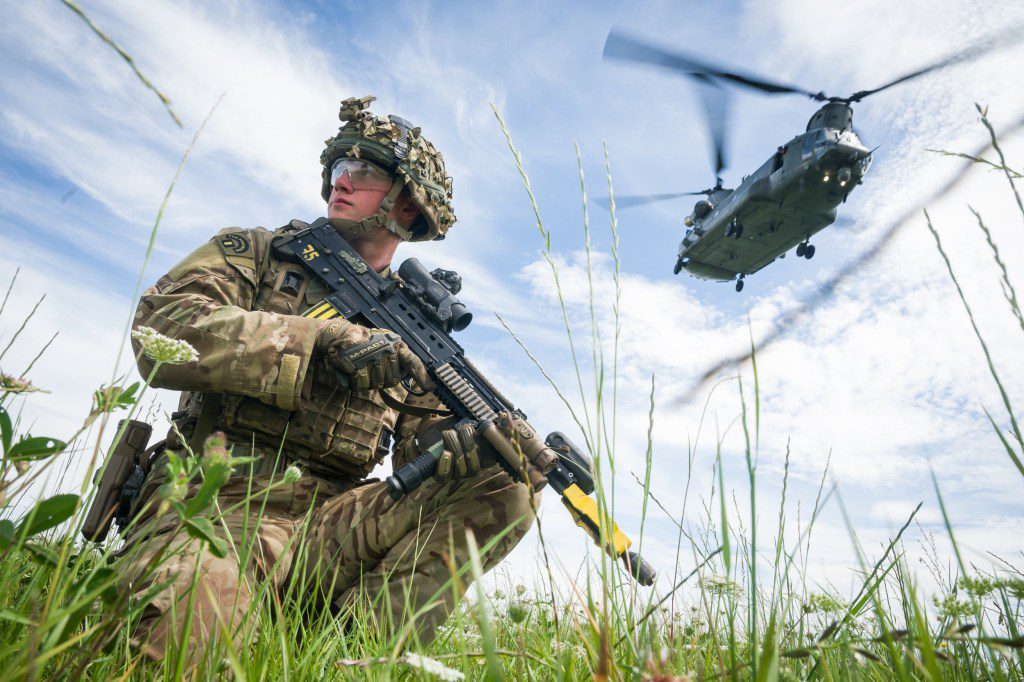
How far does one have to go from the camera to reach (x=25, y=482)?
923 mm

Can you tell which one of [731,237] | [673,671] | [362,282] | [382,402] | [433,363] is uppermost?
[731,237]

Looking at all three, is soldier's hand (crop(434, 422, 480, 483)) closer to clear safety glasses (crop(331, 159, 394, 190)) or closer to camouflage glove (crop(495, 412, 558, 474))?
camouflage glove (crop(495, 412, 558, 474))

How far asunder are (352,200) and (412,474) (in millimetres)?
2015

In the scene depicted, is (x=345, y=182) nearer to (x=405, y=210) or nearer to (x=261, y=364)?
(x=405, y=210)

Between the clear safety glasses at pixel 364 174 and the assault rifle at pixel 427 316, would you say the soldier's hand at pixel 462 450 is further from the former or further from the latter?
the clear safety glasses at pixel 364 174

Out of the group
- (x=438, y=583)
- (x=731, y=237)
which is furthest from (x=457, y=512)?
(x=731, y=237)

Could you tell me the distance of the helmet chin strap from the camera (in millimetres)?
3840

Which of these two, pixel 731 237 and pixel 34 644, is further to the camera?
pixel 731 237

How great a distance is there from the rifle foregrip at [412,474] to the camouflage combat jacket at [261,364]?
0.54 metres

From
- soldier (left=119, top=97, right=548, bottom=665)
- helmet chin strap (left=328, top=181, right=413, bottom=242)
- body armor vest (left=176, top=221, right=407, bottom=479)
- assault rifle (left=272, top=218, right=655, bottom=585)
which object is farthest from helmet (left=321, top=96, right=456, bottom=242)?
soldier (left=119, top=97, right=548, bottom=665)

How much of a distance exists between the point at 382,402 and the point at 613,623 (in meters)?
2.47

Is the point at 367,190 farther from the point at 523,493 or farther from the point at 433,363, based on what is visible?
the point at 523,493

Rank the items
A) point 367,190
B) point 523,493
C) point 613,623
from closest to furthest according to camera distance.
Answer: point 613,623 < point 523,493 < point 367,190

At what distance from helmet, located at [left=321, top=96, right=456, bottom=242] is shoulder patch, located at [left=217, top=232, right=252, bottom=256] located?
26.9 inches
